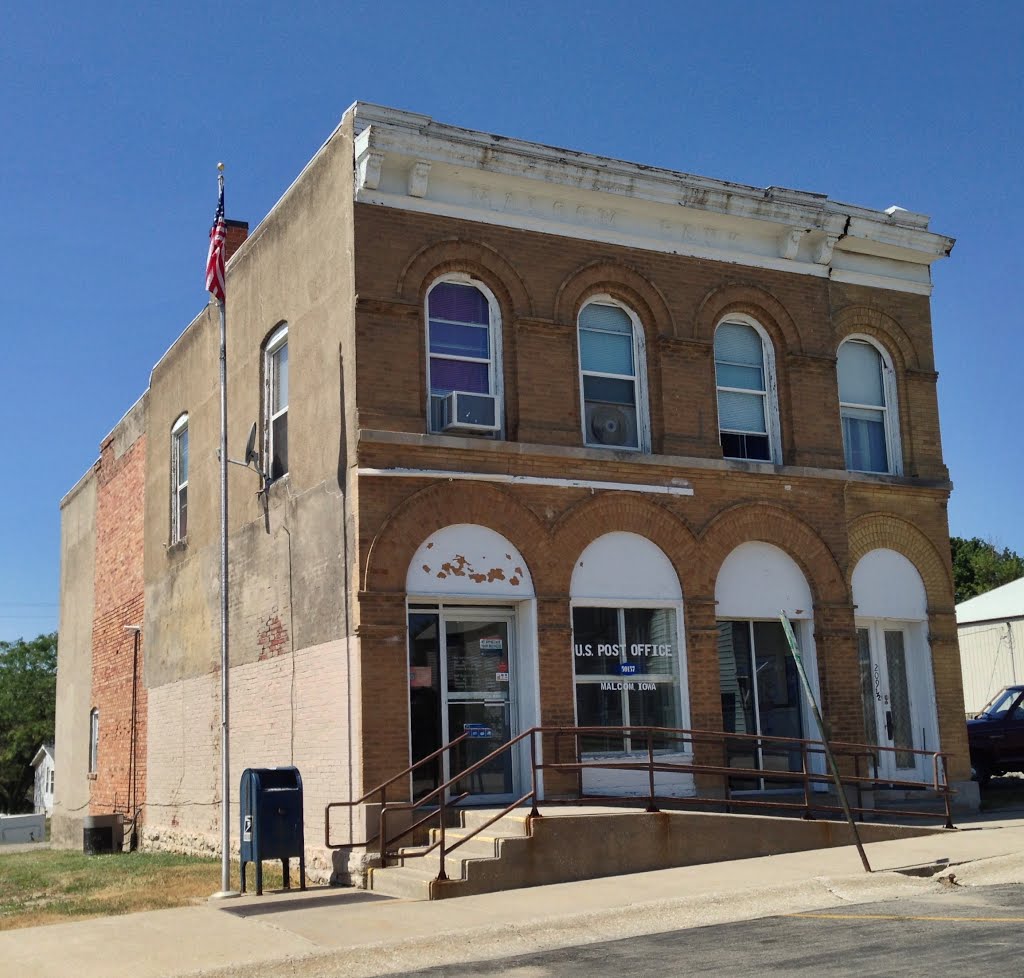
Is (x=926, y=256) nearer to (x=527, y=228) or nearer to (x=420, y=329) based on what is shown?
(x=527, y=228)

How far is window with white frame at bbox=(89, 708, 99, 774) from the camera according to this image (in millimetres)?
25828

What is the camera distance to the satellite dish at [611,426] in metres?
16.8

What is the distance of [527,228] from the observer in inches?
652

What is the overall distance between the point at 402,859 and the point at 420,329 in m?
6.17

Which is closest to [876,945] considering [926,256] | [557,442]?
[557,442]

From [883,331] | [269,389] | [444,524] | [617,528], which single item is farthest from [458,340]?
[883,331]

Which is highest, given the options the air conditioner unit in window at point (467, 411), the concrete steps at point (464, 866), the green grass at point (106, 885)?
the air conditioner unit in window at point (467, 411)

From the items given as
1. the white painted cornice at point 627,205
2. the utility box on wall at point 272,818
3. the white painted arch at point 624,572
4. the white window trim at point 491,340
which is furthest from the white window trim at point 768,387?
the utility box on wall at point 272,818

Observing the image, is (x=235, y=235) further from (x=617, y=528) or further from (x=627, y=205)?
(x=617, y=528)

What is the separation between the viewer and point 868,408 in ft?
62.7

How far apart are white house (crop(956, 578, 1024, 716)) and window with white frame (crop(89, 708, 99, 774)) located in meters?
22.3

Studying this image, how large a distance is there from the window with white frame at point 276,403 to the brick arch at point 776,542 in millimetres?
5740

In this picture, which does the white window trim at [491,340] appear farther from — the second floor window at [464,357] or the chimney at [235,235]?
the chimney at [235,235]

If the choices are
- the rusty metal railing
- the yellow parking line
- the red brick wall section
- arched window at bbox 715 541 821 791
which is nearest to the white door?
the rusty metal railing
